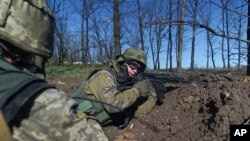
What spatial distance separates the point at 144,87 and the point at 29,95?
15.4ft

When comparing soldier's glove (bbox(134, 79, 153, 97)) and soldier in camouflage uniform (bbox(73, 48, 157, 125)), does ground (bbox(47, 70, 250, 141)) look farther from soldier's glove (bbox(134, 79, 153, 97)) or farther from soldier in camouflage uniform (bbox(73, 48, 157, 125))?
soldier's glove (bbox(134, 79, 153, 97))

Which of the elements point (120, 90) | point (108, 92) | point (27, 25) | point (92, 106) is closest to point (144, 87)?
point (120, 90)

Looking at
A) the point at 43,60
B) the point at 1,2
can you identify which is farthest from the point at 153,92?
the point at 1,2

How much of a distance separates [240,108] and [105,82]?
5.63 ft

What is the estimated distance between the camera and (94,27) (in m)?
35.9

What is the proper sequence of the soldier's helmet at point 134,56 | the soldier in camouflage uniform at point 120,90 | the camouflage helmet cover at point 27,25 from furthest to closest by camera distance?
the soldier's helmet at point 134,56
the soldier in camouflage uniform at point 120,90
the camouflage helmet cover at point 27,25

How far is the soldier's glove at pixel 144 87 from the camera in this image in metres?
6.08

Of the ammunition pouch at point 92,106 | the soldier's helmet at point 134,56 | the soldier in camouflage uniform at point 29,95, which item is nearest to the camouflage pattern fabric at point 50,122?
the soldier in camouflage uniform at point 29,95

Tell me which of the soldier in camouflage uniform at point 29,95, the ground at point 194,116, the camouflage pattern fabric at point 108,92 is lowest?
the ground at point 194,116

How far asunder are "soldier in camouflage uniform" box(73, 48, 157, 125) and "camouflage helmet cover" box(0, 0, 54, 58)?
336cm

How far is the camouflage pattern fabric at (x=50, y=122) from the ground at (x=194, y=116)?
3.69 metres

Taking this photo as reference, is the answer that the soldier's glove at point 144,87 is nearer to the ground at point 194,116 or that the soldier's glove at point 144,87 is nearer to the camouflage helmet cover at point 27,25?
the ground at point 194,116

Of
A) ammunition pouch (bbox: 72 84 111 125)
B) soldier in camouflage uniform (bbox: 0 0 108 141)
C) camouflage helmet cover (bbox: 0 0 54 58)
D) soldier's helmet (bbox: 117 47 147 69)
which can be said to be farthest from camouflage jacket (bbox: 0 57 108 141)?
A: soldier's helmet (bbox: 117 47 147 69)

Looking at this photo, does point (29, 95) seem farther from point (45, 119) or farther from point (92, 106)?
point (92, 106)
